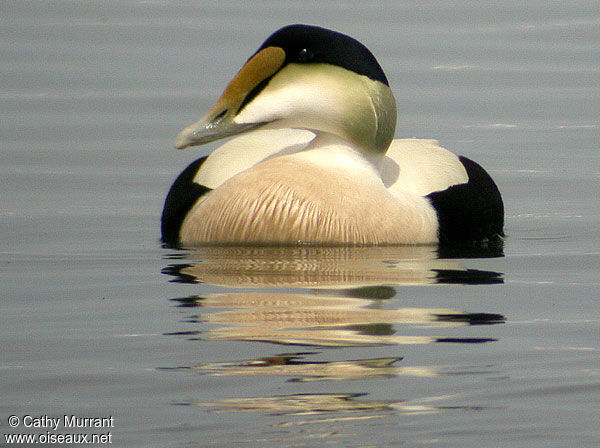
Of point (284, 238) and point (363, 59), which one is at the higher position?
point (363, 59)

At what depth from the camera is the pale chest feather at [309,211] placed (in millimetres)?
5621

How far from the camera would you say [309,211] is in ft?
18.5

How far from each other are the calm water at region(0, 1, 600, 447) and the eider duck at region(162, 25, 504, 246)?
124 millimetres

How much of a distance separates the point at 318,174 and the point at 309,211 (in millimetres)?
185

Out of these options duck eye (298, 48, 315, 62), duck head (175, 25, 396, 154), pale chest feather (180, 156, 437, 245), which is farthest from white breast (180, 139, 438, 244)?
duck eye (298, 48, 315, 62)

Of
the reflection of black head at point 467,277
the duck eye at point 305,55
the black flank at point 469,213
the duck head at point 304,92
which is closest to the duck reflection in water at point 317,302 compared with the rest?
the reflection of black head at point 467,277

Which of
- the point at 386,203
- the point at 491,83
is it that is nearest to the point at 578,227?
the point at 386,203

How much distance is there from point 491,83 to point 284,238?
563cm

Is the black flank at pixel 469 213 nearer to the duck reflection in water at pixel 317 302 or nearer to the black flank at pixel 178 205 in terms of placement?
the duck reflection in water at pixel 317 302

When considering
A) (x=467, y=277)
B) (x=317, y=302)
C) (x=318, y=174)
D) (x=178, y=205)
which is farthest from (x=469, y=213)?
(x=317, y=302)

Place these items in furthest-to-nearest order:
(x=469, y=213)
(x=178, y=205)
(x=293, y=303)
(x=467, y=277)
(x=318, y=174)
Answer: (x=178, y=205) < (x=469, y=213) < (x=318, y=174) < (x=467, y=277) < (x=293, y=303)

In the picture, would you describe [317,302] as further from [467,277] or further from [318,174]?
[318,174]

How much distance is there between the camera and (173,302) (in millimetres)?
4648

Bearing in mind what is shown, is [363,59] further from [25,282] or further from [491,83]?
[491,83]
